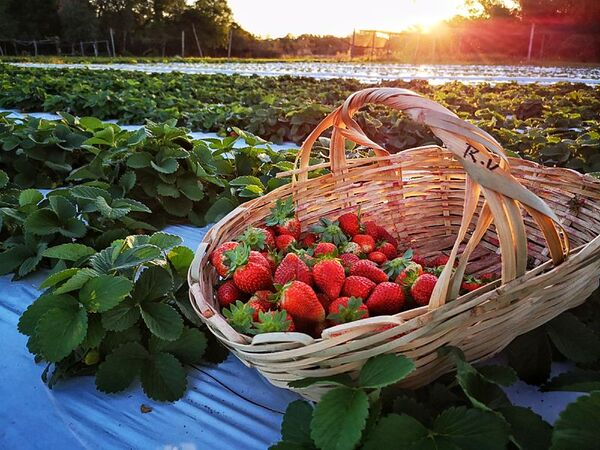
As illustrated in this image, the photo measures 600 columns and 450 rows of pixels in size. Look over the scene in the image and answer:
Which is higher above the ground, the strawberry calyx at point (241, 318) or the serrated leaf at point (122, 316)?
the strawberry calyx at point (241, 318)

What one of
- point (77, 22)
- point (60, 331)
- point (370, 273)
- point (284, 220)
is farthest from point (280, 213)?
point (77, 22)

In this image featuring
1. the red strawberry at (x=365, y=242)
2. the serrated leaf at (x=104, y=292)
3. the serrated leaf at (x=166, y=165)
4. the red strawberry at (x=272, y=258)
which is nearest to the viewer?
the serrated leaf at (x=104, y=292)

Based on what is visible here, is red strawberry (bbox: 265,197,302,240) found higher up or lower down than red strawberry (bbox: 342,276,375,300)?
higher up

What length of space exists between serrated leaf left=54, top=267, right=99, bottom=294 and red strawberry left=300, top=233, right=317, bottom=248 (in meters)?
0.58

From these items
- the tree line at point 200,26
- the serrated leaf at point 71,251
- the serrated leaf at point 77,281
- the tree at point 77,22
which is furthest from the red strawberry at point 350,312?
the tree at point 77,22

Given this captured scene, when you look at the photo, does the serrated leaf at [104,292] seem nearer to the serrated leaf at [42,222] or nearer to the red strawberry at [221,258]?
the red strawberry at [221,258]

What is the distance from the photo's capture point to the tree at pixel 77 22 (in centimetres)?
3116

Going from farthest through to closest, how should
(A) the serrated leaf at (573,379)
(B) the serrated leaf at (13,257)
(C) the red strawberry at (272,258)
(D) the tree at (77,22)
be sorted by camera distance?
(D) the tree at (77,22)
(B) the serrated leaf at (13,257)
(C) the red strawberry at (272,258)
(A) the serrated leaf at (573,379)

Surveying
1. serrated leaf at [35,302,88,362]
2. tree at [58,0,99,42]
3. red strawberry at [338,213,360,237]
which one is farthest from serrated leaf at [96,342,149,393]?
tree at [58,0,99,42]

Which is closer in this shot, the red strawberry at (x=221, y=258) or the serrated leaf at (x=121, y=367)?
the serrated leaf at (x=121, y=367)

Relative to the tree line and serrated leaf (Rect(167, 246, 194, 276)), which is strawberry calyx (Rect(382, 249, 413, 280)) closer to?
serrated leaf (Rect(167, 246, 194, 276))

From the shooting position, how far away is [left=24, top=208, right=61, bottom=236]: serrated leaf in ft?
5.09

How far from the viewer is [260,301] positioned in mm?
1111

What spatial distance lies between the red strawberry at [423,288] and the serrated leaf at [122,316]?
23.8 inches
